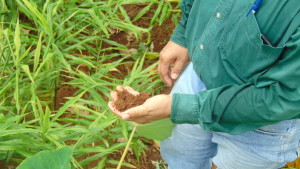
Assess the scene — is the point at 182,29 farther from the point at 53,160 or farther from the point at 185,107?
the point at 53,160

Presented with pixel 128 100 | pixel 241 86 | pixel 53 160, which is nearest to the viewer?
pixel 53 160

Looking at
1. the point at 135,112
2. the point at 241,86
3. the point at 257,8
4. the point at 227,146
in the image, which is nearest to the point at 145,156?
the point at 227,146

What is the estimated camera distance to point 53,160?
3.39ft

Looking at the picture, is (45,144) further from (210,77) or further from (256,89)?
(256,89)

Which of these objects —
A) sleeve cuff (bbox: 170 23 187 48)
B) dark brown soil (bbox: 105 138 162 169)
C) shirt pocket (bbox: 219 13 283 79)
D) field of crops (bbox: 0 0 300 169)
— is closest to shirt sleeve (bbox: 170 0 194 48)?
sleeve cuff (bbox: 170 23 187 48)

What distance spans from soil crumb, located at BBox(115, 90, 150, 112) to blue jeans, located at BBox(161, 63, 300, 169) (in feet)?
0.78

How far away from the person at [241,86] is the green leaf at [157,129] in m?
0.09

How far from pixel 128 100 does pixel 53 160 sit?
0.34m

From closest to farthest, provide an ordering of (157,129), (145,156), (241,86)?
(241,86)
(157,129)
(145,156)

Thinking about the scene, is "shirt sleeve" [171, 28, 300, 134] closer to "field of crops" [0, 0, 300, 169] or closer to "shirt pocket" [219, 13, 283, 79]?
"shirt pocket" [219, 13, 283, 79]

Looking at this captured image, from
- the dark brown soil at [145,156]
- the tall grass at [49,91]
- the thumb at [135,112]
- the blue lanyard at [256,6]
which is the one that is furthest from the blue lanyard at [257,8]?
the dark brown soil at [145,156]

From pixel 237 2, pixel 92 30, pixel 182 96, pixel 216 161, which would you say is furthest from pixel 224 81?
pixel 92 30

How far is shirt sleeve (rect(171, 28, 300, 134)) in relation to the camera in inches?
38.6

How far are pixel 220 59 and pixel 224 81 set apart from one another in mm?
77
